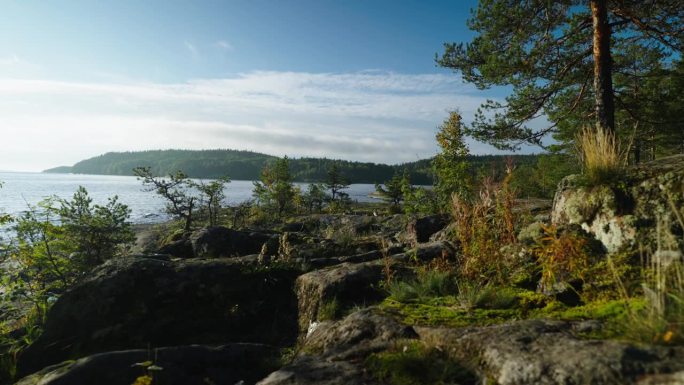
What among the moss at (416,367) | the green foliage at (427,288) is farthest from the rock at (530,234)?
the moss at (416,367)

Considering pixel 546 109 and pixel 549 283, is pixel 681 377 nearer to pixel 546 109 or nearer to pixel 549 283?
pixel 549 283

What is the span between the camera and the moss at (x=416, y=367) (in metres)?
2.81

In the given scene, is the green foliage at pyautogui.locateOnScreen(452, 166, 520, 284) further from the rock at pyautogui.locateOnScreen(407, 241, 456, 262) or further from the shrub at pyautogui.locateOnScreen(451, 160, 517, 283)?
the rock at pyautogui.locateOnScreen(407, 241, 456, 262)

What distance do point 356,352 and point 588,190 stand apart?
402 cm

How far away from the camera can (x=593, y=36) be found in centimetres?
1018

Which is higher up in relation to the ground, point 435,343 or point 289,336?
point 435,343

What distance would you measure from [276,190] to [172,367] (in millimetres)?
33338

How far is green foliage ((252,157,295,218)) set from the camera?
3706cm

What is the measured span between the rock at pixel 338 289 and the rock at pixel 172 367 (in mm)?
1342

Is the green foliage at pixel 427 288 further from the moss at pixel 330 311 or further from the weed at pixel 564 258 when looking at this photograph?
the weed at pixel 564 258

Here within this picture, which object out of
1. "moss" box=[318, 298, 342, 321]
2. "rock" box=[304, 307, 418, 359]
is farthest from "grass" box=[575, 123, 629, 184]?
"moss" box=[318, 298, 342, 321]

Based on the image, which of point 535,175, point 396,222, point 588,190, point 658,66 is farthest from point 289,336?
point 535,175

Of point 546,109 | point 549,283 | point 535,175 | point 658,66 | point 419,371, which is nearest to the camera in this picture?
point 419,371

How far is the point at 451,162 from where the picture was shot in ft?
54.3
